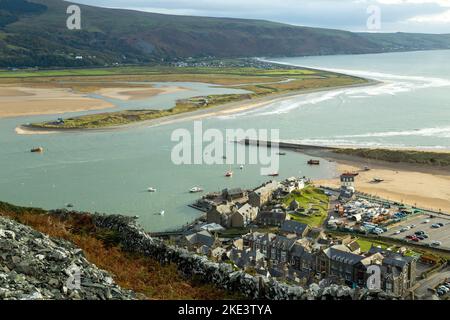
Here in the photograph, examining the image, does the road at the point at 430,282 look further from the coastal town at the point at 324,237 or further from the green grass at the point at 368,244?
the green grass at the point at 368,244

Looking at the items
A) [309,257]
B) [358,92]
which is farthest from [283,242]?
[358,92]

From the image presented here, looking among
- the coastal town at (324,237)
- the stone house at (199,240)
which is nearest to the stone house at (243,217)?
the coastal town at (324,237)

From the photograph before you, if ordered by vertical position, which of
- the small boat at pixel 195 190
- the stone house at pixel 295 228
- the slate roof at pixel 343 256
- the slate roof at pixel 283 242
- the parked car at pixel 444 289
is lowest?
the small boat at pixel 195 190

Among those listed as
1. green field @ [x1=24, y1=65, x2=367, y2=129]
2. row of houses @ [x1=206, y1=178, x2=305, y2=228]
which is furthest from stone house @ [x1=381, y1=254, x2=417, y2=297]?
green field @ [x1=24, y1=65, x2=367, y2=129]
